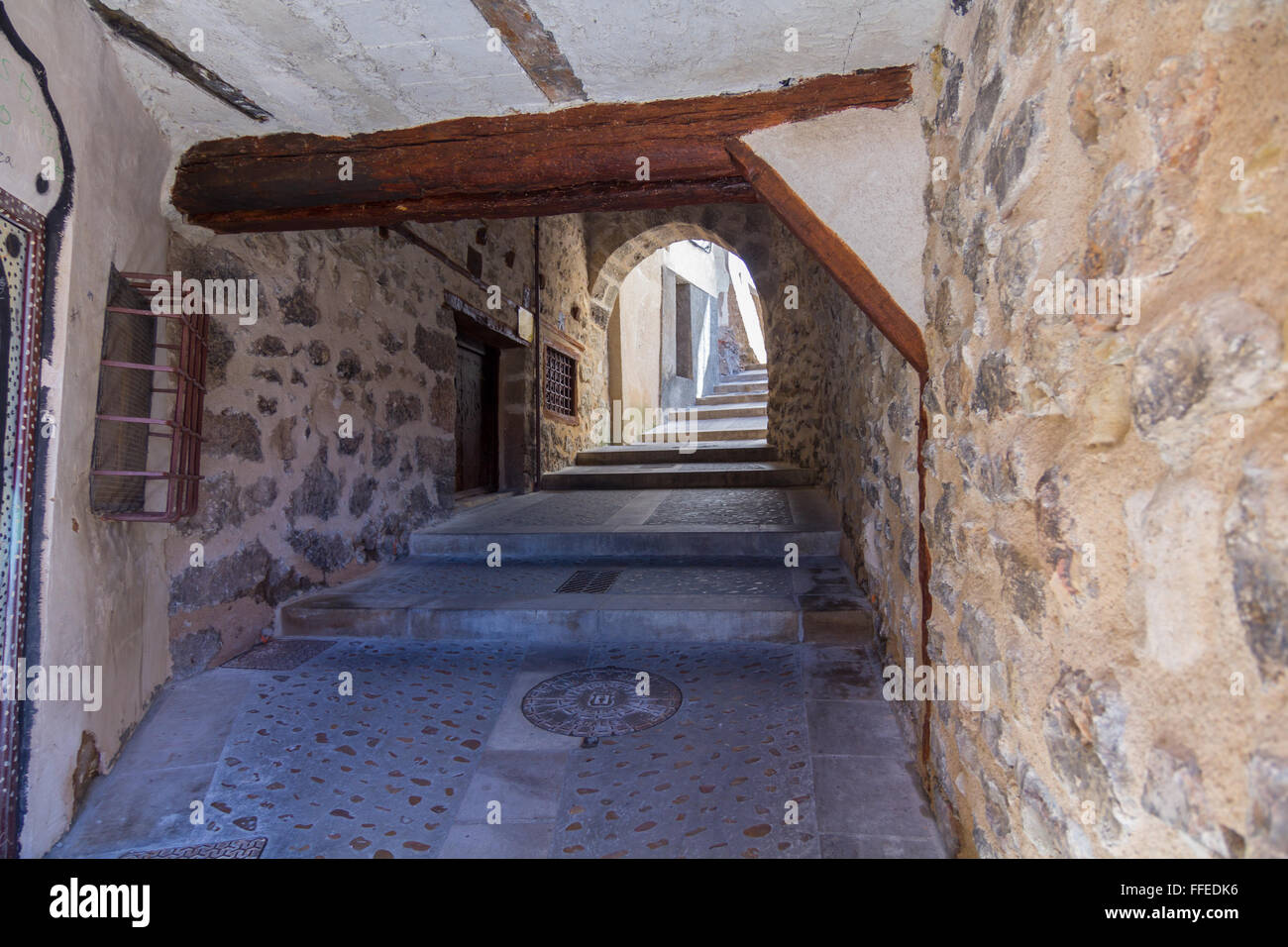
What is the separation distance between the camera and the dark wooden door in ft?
18.0

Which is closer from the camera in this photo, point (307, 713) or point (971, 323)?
point (971, 323)

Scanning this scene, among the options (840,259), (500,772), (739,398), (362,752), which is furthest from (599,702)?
(739,398)

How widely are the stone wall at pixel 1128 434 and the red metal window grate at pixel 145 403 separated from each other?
7.13 ft

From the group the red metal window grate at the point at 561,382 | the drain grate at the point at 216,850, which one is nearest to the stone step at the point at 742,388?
the red metal window grate at the point at 561,382

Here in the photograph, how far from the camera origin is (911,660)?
1984mm

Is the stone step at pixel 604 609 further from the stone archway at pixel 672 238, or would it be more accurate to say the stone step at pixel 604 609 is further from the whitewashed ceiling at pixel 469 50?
the stone archway at pixel 672 238

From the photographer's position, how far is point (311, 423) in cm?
325

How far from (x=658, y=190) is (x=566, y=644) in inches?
71.4

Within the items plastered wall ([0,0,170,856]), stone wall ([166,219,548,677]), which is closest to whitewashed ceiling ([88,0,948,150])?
plastered wall ([0,0,170,856])

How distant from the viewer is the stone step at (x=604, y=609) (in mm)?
2781

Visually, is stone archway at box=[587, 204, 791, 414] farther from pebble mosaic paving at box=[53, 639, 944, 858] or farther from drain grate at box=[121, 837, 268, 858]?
drain grate at box=[121, 837, 268, 858]
